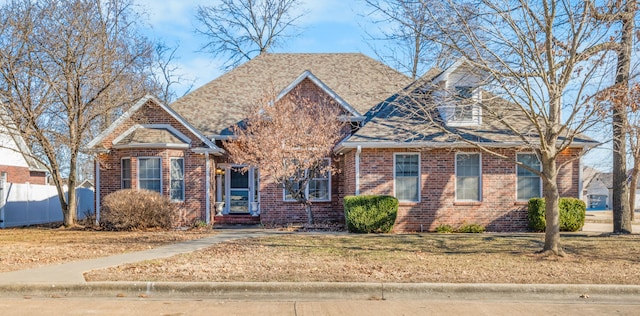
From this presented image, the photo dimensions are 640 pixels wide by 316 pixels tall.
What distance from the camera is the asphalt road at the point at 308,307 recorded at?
23.6 ft

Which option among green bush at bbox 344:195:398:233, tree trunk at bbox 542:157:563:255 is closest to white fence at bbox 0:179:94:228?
green bush at bbox 344:195:398:233

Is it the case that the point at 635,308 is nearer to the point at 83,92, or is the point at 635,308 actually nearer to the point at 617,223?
the point at 617,223

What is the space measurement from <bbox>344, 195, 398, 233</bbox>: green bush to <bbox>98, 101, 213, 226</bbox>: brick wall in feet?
19.0

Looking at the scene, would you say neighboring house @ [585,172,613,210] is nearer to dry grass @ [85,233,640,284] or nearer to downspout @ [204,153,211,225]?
dry grass @ [85,233,640,284]

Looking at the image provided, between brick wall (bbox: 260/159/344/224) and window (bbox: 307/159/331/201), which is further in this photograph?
window (bbox: 307/159/331/201)

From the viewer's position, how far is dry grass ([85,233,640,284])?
8914mm

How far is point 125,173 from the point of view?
64.0 feet

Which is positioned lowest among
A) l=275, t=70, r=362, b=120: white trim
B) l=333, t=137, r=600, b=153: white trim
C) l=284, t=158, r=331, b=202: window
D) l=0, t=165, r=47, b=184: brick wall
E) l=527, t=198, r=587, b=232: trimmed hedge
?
l=527, t=198, r=587, b=232: trimmed hedge

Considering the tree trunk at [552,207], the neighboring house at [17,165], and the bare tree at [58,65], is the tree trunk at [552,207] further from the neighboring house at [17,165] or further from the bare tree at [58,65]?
the neighboring house at [17,165]

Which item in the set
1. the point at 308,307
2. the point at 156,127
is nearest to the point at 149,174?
the point at 156,127

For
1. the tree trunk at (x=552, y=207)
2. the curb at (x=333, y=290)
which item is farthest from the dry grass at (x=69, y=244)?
the tree trunk at (x=552, y=207)

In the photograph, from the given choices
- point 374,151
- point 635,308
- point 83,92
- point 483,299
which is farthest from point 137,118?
point 635,308

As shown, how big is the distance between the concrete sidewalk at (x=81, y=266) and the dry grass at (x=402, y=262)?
0.41 m

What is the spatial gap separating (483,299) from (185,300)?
4.44 m
